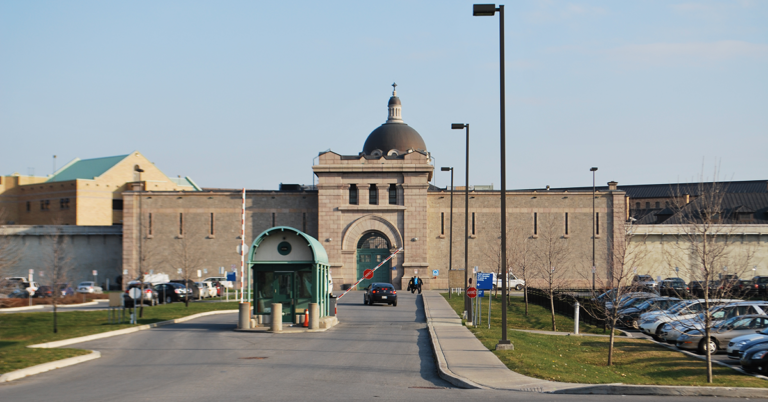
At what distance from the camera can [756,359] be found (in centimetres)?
1825

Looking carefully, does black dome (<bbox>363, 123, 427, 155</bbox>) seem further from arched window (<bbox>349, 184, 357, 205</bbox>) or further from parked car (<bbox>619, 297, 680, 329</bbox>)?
parked car (<bbox>619, 297, 680, 329</bbox>)

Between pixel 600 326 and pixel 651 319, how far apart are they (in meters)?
3.45

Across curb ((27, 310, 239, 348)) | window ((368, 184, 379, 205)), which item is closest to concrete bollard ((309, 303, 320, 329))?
curb ((27, 310, 239, 348))

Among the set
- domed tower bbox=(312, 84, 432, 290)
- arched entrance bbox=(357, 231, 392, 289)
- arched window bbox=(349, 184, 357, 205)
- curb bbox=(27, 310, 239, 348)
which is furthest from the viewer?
arched window bbox=(349, 184, 357, 205)

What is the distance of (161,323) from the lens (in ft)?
93.4

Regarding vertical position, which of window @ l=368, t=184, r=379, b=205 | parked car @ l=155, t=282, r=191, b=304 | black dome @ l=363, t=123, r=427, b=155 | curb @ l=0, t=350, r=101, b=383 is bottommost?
parked car @ l=155, t=282, r=191, b=304

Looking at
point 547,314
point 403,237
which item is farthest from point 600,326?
point 403,237

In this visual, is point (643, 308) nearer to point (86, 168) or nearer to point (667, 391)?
point (667, 391)

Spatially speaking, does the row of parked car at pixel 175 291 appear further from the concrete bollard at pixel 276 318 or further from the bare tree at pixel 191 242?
the concrete bollard at pixel 276 318

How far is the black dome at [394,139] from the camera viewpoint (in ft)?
230

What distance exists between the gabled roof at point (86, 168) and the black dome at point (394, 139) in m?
31.0

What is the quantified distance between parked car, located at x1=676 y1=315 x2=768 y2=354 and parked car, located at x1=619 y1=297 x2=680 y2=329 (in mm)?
6214

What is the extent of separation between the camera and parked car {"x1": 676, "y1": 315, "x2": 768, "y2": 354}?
878 inches

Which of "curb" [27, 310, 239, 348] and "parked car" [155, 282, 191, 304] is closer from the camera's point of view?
"curb" [27, 310, 239, 348]
